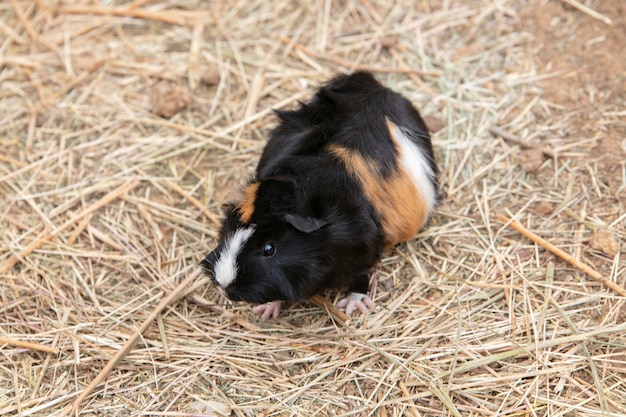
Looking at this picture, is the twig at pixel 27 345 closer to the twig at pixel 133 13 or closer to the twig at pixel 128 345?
the twig at pixel 128 345

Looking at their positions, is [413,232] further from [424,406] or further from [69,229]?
[69,229]

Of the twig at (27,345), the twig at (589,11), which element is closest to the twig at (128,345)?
the twig at (27,345)

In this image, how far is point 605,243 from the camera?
9.17ft

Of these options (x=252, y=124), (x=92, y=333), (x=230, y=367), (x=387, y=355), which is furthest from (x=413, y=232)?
(x=92, y=333)

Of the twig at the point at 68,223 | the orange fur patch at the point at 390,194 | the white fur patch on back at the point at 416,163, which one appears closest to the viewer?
the orange fur patch at the point at 390,194

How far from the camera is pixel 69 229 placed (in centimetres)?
314

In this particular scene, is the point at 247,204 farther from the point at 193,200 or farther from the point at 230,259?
→ the point at 193,200

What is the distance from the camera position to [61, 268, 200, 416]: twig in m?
2.49

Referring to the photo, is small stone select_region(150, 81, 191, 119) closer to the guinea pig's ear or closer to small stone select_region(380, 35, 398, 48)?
small stone select_region(380, 35, 398, 48)

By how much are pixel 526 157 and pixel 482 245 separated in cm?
59

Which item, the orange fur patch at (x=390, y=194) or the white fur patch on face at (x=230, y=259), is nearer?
the white fur patch on face at (x=230, y=259)

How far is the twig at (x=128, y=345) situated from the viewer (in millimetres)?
2488

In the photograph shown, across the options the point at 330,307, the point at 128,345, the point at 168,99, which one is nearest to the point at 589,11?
the point at 330,307

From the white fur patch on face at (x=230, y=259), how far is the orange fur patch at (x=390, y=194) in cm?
51
